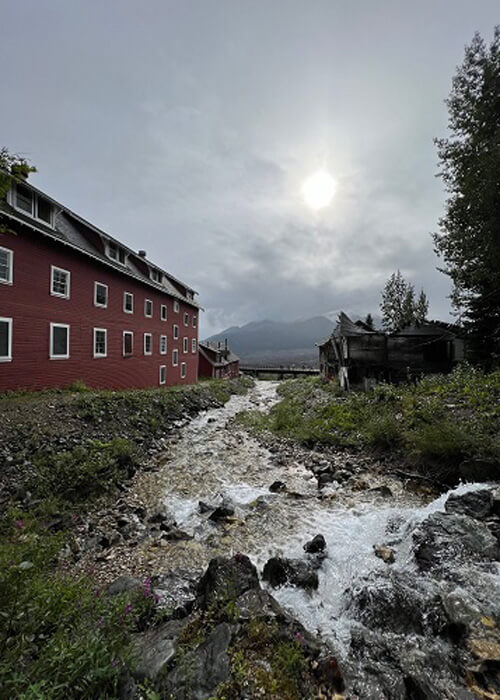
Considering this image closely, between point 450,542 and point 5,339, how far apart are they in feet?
55.7

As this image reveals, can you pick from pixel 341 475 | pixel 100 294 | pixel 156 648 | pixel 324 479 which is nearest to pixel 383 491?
pixel 341 475

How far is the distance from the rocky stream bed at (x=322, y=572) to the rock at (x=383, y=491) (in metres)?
→ 0.03

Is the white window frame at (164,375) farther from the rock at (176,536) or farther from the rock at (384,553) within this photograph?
the rock at (384,553)

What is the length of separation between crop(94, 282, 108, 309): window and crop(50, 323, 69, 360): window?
289 cm

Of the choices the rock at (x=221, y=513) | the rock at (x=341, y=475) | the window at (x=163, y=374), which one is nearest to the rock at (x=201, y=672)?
the rock at (x=221, y=513)

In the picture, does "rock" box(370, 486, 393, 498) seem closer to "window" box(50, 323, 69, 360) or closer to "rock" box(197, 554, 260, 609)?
"rock" box(197, 554, 260, 609)

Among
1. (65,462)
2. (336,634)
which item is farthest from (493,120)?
(65,462)

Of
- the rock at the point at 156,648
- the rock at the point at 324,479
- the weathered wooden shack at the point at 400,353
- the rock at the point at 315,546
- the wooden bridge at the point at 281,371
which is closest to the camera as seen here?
the rock at the point at 156,648

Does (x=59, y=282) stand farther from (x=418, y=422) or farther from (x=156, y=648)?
(x=418, y=422)

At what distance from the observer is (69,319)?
1538cm

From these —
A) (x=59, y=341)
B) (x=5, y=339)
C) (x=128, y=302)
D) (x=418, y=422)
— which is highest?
(x=128, y=302)

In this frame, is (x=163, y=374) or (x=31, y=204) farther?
(x=163, y=374)

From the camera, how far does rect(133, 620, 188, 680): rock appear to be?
7.95 ft

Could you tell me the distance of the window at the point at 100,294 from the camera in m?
17.3
